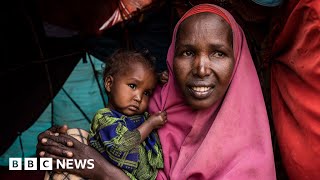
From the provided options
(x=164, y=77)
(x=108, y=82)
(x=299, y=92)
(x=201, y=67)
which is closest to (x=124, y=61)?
(x=108, y=82)

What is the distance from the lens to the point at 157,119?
2209 millimetres

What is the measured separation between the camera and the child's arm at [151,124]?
2.13 metres

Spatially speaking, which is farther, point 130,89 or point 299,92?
point 130,89

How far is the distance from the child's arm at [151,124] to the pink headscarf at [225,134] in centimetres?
6

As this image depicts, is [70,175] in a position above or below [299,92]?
below

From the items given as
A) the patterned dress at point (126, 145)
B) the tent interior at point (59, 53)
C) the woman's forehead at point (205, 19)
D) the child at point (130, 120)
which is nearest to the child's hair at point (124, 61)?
the child at point (130, 120)

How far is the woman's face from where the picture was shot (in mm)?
2033

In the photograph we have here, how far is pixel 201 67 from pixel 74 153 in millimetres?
802

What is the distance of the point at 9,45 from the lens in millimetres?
3354

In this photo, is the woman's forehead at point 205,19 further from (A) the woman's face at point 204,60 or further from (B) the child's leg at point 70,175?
(B) the child's leg at point 70,175

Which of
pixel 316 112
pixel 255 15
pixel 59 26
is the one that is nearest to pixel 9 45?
pixel 59 26

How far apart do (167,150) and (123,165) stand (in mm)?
274

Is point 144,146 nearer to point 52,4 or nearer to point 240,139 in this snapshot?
point 240,139

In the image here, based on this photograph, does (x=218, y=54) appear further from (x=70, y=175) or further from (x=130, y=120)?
(x=70, y=175)
